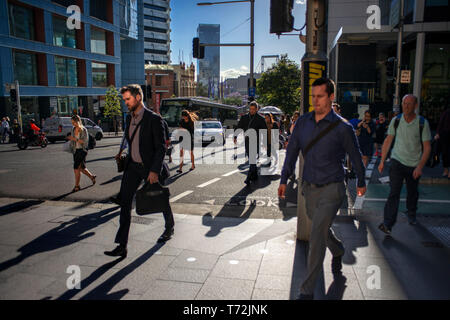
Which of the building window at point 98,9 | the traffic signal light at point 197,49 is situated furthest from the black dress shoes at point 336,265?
the building window at point 98,9

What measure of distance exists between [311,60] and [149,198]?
8.61ft

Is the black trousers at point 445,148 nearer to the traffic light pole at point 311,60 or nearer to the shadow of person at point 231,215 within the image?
the shadow of person at point 231,215

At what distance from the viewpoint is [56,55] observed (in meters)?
34.4

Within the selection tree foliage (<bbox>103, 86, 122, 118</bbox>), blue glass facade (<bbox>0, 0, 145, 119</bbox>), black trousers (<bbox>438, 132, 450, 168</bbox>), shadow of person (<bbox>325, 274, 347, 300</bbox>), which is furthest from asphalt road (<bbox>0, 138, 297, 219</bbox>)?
tree foliage (<bbox>103, 86, 122, 118</bbox>)

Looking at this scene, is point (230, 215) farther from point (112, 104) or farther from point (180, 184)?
point (112, 104)

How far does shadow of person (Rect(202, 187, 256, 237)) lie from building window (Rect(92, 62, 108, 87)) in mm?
38472

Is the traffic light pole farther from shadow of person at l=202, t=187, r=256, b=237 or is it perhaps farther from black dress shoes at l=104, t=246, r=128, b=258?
black dress shoes at l=104, t=246, r=128, b=258

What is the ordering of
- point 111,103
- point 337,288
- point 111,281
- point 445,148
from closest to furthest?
point 337,288 < point 111,281 < point 445,148 < point 111,103

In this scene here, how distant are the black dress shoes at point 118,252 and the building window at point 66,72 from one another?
34718 mm

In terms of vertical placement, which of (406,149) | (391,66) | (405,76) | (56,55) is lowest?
(406,149)

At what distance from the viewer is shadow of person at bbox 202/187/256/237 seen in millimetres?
5371

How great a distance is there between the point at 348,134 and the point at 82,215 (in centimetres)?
447

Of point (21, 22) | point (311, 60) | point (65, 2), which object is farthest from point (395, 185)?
point (65, 2)
